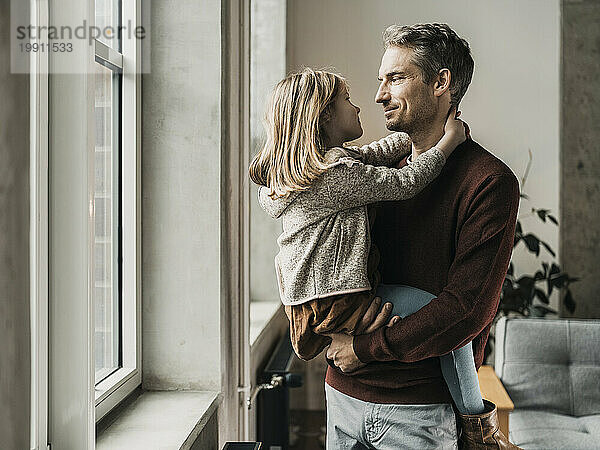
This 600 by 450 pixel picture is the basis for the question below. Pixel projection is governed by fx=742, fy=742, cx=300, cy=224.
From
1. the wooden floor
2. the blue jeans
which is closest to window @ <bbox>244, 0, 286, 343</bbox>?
the wooden floor

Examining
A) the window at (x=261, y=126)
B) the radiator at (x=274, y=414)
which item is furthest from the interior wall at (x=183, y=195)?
the window at (x=261, y=126)

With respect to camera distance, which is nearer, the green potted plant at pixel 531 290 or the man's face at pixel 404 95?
the man's face at pixel 404 95

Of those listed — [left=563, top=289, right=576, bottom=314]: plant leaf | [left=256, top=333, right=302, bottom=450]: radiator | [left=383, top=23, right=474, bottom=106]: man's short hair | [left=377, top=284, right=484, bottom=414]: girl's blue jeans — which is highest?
[left=383, top=23, right=474, bottom=106]: man's short hair

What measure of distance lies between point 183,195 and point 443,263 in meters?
0.76

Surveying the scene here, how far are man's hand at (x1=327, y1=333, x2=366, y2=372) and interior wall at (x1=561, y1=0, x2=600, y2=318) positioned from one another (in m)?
2.37

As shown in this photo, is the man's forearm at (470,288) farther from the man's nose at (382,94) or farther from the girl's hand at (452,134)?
the man's nose at (382,94)

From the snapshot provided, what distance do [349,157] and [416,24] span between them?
8.6 inches

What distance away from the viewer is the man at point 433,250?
1046 mm

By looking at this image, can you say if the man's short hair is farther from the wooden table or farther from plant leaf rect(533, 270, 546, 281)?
plant leaf rect(533, 270, 546, 281)

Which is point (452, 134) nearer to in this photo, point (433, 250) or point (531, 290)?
point (433, 250)

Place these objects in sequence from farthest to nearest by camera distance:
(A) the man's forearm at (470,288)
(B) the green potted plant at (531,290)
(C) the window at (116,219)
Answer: (B) the green potted plant at (531,290) → (C) the window at (116,219) → (A) the man's forearm at (470,288)

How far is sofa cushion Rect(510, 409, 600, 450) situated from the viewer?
94.3 inches

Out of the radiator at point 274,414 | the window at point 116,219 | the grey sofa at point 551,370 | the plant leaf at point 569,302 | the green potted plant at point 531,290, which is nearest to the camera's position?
the window at point 116,219

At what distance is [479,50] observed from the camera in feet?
3.78
